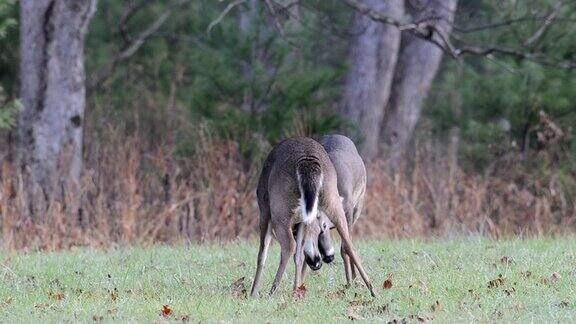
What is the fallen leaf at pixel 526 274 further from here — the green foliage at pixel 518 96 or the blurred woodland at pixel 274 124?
the green foliage at pixel 518 96

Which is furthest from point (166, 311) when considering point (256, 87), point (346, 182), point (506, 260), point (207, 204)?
point (256, 87)

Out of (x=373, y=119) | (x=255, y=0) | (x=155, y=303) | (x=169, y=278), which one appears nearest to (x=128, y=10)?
(x=255, y=0)

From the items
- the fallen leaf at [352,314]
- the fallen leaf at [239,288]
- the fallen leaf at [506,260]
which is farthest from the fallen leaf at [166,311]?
the fallen leaf at [506,260]

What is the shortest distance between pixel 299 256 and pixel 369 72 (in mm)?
10979

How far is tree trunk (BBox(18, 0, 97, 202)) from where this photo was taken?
50.2 ft

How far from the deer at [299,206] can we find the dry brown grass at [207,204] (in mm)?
4857

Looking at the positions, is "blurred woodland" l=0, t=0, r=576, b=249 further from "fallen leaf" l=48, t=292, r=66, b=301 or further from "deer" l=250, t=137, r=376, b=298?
"deer" l=250, t=137, r=376, b=298

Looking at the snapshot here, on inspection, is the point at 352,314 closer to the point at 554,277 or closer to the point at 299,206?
the point at 299,206

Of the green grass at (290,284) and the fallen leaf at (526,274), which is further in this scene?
the fallen leaf at (526,274)

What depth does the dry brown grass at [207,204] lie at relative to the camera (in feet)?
46.3

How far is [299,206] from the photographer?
8.75 m

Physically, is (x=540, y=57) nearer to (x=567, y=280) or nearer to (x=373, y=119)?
(x=373, y=119)

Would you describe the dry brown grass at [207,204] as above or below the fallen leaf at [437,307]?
below

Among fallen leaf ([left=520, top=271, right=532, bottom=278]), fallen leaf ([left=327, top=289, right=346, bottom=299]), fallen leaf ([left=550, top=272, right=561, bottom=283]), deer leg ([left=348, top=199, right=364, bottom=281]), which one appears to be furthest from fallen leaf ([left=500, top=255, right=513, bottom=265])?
fallen leaf ([left=327, top=289, right=346, bottom=299])
